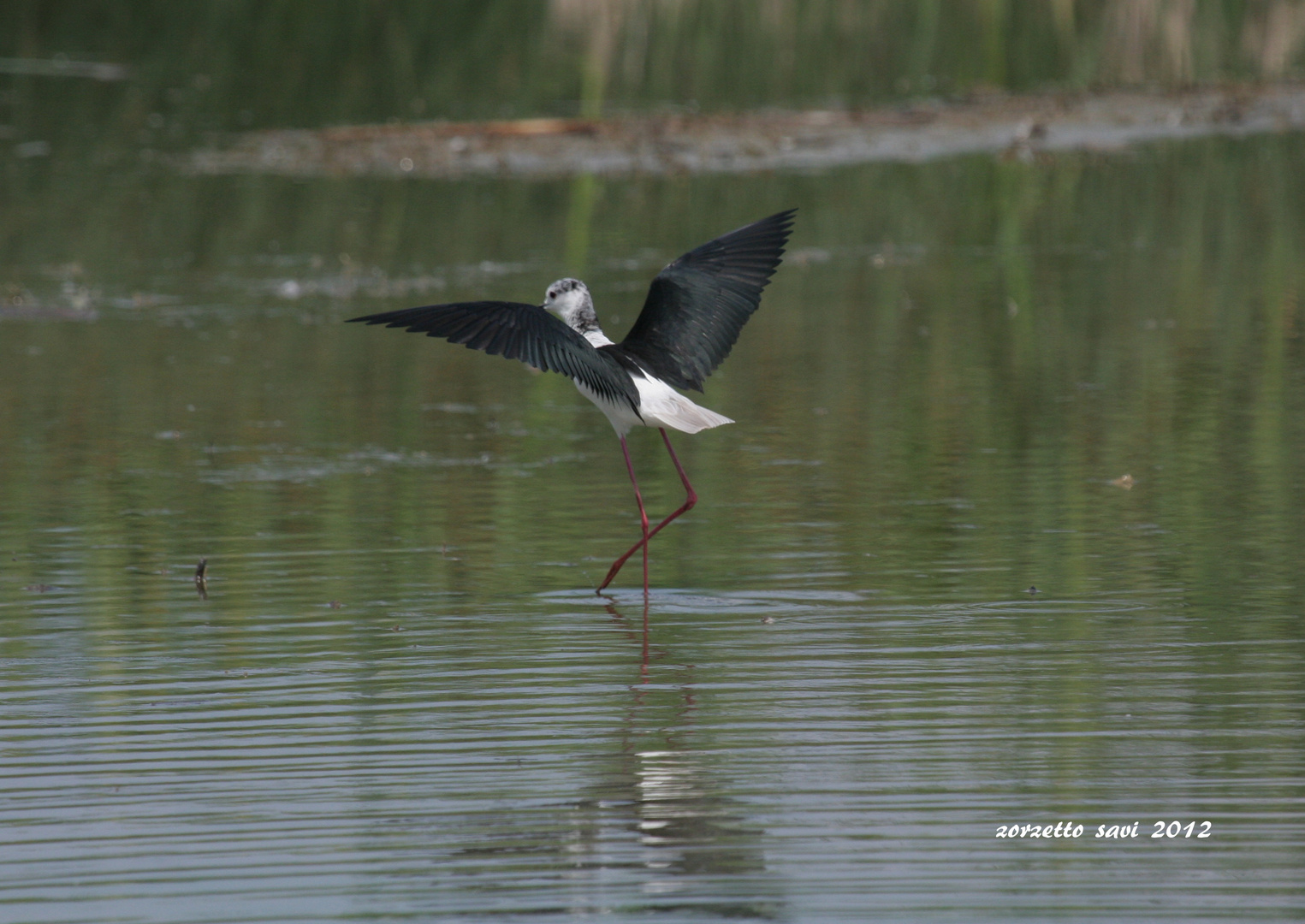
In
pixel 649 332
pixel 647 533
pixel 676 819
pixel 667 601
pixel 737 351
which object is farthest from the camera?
pixel 737 351

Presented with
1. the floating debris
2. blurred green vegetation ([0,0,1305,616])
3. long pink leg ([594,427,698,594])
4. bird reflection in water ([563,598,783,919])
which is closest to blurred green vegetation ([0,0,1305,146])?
blurred green vegetation ([0,0,1305,616])

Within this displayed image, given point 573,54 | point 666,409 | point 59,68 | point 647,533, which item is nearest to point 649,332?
point 666,409

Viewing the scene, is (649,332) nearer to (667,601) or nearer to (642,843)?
(667,601)

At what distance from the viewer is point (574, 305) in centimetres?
829

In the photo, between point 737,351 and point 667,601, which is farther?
point 737,351

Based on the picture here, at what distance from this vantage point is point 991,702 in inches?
230

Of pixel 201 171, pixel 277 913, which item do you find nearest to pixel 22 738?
pixel 277 913

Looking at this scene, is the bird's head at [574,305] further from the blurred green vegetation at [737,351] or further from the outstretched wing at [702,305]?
the blurred green vegetation at [737,351]

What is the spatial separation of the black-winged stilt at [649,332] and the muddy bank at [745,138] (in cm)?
1053

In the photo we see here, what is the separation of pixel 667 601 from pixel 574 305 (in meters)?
1.40

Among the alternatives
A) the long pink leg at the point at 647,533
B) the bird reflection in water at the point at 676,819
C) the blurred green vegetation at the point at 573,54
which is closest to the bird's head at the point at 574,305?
the long pink leg at the point at 647,533

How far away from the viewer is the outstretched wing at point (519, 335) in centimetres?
695

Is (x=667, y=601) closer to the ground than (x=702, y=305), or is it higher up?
closer to the ground

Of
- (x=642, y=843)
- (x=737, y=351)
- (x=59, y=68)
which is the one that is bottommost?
(x=642, y=843)
